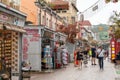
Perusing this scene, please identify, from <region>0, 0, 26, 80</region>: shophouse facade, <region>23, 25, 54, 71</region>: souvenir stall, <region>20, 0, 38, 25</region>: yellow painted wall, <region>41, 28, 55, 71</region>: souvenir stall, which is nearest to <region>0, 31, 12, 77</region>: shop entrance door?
<region>0, 0, 26, 80</region>: shophouse facade

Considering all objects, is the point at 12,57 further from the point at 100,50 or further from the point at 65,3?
the point at 65,3

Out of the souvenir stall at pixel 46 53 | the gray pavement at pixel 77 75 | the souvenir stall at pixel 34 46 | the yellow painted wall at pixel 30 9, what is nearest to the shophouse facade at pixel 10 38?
the gray pavement at pixel 77 75

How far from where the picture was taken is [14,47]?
22141mm

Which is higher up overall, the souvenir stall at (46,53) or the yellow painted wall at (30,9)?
the yellow painted wall at (30,9)

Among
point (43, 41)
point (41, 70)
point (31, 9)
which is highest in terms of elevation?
point (31, 9)

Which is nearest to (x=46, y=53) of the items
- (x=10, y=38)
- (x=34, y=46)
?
(x=34, y=46)

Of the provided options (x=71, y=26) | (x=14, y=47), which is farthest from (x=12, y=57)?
(x=71, y=26)

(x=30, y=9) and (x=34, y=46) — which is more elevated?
(x=30, y=9)

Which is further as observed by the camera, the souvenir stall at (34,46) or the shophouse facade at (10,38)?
the souvenir stall at (34,46)

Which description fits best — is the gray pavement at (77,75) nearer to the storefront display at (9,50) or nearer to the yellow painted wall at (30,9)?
the storefront display at (9,50)

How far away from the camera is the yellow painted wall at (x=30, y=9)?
112ft

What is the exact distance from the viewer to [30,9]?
36.1 m

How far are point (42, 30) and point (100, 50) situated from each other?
18.5 feet

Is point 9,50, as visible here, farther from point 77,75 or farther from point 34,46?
point 34,46
